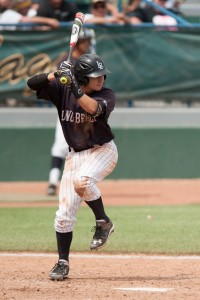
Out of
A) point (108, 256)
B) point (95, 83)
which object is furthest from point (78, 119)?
point (108, 256)

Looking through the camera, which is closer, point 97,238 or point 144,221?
point 97,238

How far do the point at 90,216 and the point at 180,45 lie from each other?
4160 mm

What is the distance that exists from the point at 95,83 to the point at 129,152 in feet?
22.5

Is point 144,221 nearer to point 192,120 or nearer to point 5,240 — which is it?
point 5,240

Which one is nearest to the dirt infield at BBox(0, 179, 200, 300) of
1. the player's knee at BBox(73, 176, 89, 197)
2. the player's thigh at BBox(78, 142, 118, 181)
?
the player's knee at BBox(73, 176, 89, 197)

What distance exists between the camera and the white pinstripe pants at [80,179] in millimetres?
6637

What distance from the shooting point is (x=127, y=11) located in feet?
45.9

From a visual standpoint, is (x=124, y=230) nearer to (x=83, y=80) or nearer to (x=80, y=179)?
(x=80, y=179)

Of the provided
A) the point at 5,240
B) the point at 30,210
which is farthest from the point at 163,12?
the point at 5,240

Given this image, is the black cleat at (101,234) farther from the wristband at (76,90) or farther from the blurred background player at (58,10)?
the blurred background player at (58,10)

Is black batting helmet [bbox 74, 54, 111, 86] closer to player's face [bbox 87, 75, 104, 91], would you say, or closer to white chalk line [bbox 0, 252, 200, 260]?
player's face [bbox 87, 75, 104, 91]

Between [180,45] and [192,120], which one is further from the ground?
[180,45]

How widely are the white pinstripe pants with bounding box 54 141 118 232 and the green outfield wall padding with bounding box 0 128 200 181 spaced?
6562 millimetres

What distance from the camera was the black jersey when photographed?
673 centimetres
